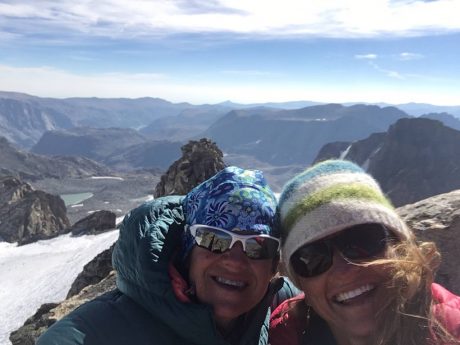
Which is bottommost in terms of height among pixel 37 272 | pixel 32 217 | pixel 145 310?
pixel 32 217

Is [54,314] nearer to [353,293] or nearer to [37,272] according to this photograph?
[353,293]

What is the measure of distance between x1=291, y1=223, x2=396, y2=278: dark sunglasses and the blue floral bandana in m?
0.46

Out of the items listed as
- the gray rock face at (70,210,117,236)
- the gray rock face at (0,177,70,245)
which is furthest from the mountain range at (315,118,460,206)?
the gray rock face at (70,210,117,236)

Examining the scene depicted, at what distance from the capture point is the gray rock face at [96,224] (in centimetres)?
6923

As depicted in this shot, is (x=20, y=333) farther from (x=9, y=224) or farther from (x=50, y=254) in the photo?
(x=9, y=224)

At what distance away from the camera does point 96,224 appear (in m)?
70.2

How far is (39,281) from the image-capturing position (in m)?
47.2

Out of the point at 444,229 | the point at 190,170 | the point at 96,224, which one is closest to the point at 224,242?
the point at 444,229

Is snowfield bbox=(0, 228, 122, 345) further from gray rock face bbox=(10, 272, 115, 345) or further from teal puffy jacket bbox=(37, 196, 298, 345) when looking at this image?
teal puffy jacket bbox=(37, 196, 298, 345)

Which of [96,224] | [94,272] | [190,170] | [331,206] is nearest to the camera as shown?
[331,206]

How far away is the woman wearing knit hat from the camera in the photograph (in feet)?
13.0

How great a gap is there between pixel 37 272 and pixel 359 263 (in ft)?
176

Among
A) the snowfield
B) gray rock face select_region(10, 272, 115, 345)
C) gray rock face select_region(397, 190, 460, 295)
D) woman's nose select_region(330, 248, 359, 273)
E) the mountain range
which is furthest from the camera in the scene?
the mountain range

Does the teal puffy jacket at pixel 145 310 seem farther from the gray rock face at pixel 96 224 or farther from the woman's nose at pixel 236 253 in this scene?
→ the gray rock face at pixel 96 224
